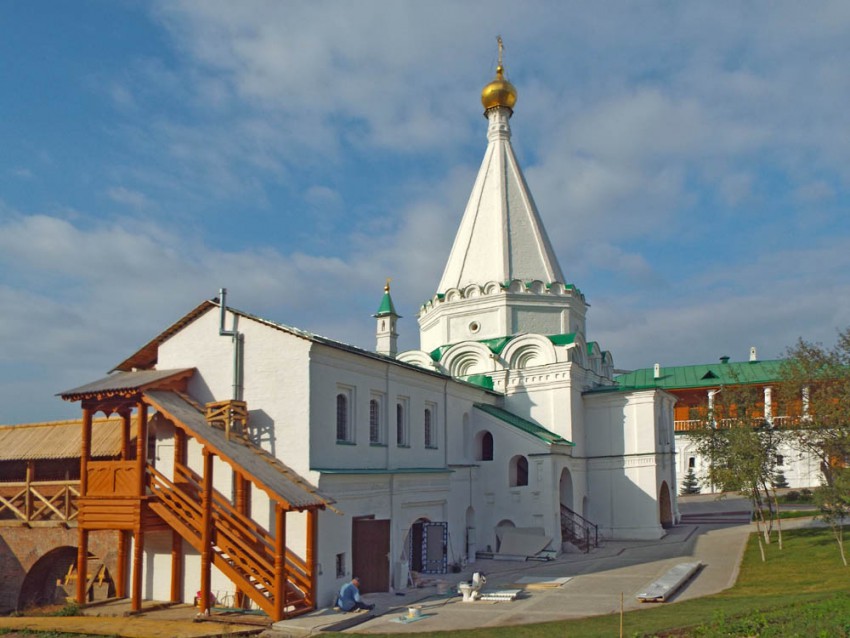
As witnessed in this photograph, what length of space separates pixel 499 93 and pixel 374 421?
20439 mm

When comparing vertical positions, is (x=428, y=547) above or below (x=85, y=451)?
below

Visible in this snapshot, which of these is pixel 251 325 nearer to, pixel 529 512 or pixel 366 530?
pixel 366 530

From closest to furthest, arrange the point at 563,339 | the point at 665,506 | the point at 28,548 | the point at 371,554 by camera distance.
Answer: the point at 371,554
the point at 28,548
the point at 563,339
the point at 665,506

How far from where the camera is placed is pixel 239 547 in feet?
51.6

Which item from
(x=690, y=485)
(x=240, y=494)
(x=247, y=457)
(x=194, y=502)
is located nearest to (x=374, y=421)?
(x=240, y=494)

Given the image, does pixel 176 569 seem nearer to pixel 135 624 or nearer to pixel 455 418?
pixel 135 624

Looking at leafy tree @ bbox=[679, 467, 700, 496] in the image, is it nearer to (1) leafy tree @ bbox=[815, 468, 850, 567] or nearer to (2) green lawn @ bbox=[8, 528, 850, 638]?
(1) leafy tree @ bbox=[815, 468, 850, 567]

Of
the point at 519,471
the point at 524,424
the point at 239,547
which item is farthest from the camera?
the point at 519,471

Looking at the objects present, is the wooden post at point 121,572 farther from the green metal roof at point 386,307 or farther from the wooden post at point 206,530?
the green metal roof at point 386,307

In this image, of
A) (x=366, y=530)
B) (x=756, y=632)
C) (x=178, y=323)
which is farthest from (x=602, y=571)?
(x=178, y=323)

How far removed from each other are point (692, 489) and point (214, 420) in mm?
36533

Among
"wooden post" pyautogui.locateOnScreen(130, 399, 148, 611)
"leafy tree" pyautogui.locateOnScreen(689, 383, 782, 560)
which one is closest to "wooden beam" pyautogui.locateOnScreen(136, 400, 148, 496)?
"wooden post" pyautogui.locateOnScreen(130, 399, 148, 611)

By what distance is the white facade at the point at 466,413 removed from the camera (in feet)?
57.7

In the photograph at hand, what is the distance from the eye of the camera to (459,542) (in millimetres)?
23031
